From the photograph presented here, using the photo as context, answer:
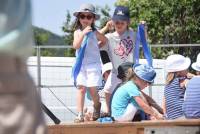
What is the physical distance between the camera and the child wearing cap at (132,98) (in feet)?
19.9

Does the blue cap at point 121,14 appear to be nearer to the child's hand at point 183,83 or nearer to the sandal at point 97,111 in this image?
the sandal at point 97,111

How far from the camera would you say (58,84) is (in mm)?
11203

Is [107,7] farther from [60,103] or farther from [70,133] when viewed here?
[70,133]

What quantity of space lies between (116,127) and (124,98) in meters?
1.19

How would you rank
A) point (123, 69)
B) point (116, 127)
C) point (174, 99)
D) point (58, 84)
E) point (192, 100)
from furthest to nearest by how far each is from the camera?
1. point (58, 84)
2. point (123, 69)
3. point (174, 99)
4. point (192, 100)
5. point (116, 127)

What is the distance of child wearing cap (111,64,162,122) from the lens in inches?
239

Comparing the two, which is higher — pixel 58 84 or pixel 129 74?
pixel 129 74

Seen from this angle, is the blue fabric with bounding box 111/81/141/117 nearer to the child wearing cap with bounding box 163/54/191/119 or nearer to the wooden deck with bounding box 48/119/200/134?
the child wearing cap with bounding box 163/54/191/119

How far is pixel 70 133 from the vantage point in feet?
16.7

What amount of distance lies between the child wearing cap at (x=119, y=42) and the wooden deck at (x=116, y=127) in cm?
243

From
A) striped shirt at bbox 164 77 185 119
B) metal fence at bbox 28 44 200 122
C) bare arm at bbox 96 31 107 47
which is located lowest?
metal fence at bbox 28 44 200 122

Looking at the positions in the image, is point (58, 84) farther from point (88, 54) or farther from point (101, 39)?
point (88, 54)

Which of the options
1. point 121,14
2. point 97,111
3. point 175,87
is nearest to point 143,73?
point 175,87

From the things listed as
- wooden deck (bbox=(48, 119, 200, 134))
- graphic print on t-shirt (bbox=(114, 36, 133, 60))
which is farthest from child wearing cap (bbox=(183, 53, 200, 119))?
graphic print on t-shirt (bbox=(114, 36, 133, 60))
